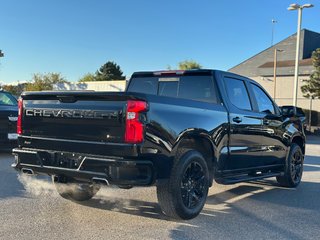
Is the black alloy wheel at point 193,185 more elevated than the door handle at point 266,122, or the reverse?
the door handle at point 266,122

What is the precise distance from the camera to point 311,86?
31906 millimetres

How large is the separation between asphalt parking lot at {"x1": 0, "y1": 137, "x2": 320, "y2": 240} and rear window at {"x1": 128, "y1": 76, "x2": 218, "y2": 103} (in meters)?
1.61

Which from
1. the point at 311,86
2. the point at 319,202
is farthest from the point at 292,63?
the point at 319,202

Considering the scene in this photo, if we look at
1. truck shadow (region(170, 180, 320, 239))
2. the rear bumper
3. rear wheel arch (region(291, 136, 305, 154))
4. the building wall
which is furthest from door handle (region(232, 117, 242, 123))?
the building wall

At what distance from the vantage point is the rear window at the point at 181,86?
20.4 ft

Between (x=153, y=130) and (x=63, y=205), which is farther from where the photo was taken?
(x=63, y=205)

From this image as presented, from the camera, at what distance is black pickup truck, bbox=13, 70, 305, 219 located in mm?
4586

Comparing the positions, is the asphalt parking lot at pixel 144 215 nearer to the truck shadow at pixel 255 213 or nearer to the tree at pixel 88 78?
the truck shadow at pixel 255 213

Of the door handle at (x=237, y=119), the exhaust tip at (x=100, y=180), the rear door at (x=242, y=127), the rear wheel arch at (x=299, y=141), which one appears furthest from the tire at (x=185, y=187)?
the rear wheel arch at (x=299, y=141)

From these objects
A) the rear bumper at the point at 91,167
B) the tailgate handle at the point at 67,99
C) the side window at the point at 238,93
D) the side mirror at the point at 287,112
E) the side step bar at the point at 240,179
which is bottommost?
the side step bar at the point at 240,179

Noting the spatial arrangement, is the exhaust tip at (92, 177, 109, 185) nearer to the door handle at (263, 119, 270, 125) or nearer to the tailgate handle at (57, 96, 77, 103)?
the tailgate handle at (57, 96, 77, 103)

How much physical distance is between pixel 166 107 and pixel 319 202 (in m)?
3.34

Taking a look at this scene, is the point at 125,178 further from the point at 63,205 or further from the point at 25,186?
the point at 25,186

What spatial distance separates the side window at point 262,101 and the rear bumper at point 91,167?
316cm
